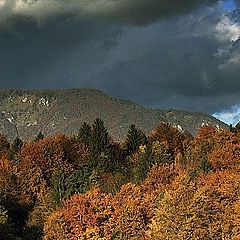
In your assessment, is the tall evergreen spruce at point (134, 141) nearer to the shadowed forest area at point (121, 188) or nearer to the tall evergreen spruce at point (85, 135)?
the shadowed forest area at point (121, 188)

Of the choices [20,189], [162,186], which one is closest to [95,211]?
[162,186]

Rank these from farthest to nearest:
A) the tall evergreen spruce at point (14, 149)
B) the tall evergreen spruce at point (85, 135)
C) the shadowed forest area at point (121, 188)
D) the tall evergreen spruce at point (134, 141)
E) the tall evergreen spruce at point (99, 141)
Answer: the tall evergreen spruce at point (134, 141), the tall evergreen spruce at point (85, 135), the tall evergreen spruce at point (14, 149), the tall evergreen spruce at point (99, 141), the shadowed forest area at point (121, 188)

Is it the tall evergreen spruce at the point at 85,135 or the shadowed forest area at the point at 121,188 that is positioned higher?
the tall evergreen spruce at the point at 85,135

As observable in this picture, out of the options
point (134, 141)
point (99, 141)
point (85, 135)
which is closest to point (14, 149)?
point (85, 135)

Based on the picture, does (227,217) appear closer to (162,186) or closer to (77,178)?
(162,186)

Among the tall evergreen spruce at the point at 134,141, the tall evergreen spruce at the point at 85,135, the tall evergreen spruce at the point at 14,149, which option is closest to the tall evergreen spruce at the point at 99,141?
the tall evergreen spruce at the point at 85,135

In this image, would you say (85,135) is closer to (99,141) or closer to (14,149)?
(99,141)

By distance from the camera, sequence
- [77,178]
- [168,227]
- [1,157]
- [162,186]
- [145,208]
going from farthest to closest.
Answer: [1,157] → [77,178] → [162,186] → [145,208] → [168,227]

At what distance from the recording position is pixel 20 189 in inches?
4397

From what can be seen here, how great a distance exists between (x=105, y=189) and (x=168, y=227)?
27.1 metres

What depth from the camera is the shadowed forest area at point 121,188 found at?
3191 inches

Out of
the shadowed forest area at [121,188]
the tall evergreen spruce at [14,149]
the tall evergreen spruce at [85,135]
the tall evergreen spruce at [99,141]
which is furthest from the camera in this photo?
the tall evergreen spruce at [85,135]

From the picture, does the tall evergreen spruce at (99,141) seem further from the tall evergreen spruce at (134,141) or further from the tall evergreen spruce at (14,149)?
the tall evergreen spruce at (14,149)

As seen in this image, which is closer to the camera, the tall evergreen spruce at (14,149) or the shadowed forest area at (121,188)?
the shadowed forest area at (121,188)
